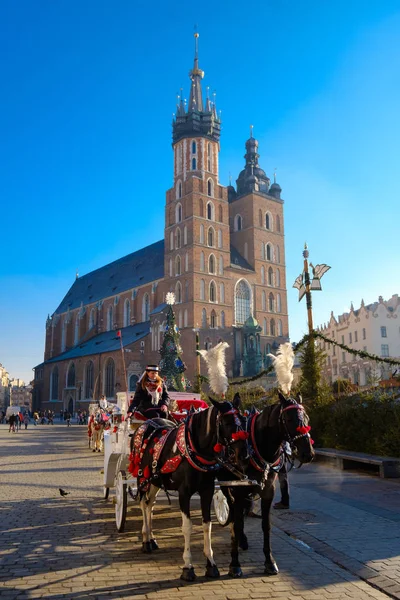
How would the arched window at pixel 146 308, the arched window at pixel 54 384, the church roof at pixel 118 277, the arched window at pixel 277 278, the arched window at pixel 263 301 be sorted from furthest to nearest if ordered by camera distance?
the arched window at pixel 54 384 → the church roof at pixel 118 277 → the arched window at pixel 277 278 → the arched window at pixel 146 308 → the arched window at pixel 263 301

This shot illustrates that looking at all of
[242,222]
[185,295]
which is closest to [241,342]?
[185,295]

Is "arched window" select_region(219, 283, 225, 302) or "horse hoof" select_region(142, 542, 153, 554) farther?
"arched window" select_region(219, 283, 225, 302)

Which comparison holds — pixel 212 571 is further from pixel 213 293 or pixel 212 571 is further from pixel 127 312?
pixel 127 312

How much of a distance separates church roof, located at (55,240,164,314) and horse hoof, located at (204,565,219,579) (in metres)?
52.2

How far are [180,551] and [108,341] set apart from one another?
54656 mm

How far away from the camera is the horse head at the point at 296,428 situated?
5117 mm

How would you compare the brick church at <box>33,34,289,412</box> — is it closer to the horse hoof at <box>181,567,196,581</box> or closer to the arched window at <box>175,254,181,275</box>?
the arched window at <box>175,254,181,275</box>

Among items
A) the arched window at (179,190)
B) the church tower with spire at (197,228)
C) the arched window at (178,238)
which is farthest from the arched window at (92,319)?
the arched window at (179,190)

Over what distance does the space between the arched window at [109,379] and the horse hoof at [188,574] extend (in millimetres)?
49811

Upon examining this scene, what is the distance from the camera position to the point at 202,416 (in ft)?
17.7

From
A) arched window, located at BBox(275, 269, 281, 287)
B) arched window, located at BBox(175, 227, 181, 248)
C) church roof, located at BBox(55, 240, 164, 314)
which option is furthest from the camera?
church roof, located at BBox(55, 240, 164, 314)

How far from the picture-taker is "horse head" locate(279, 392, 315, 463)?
5.12m

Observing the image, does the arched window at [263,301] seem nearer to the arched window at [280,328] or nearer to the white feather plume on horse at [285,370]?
the arched window at [280,328]

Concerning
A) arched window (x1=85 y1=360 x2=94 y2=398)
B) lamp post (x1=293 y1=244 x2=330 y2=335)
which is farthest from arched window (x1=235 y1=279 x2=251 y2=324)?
lamp post (x1=293 y1=244 x2=330 y2=335)
